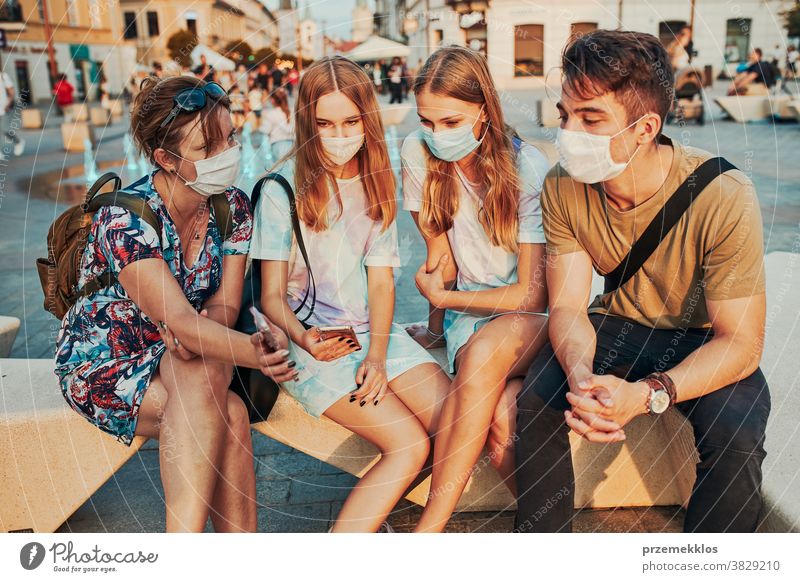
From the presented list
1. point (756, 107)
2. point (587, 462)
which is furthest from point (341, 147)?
point (756, 107)

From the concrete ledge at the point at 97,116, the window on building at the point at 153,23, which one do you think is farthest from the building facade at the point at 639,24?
the window on building at the point at 153,23

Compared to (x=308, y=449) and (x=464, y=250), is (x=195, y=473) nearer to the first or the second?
(x=308, y=449)

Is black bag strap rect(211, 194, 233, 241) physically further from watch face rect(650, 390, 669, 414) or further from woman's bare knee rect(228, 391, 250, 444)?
watch face rect(650, 390, 669, 414)

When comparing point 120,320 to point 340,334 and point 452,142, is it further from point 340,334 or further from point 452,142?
point 452,142

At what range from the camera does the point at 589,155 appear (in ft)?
8.48

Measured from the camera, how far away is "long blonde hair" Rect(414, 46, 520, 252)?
281 cm

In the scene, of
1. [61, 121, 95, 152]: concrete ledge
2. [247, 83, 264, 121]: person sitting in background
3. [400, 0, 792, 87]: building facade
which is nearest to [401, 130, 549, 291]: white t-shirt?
[247, 83, 264, 121]: person sitting in background

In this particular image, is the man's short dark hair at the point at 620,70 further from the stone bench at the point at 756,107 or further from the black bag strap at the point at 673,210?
the stone bench at the point at 756,107

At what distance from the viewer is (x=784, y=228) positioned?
762 cm

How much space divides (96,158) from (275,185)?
13.3m

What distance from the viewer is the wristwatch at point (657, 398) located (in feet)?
7.93
